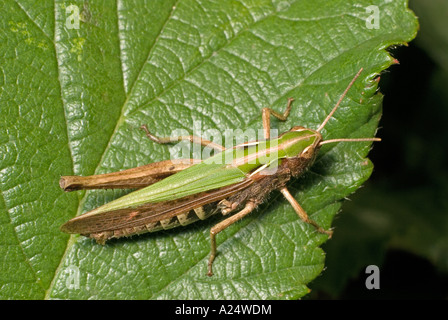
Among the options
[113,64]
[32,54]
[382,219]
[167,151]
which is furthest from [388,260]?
[32,54]

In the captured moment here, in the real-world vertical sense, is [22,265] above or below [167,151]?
below

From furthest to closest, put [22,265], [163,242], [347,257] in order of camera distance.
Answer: [347,257]
[163,242]
[22,265]

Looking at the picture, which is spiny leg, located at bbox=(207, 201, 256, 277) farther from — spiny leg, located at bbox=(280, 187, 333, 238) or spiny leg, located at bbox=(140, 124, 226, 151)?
spiny leg, located at bbox=(140, 124, 226, 151)

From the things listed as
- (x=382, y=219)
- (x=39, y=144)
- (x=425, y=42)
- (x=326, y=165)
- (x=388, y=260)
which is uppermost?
(x=425, y=42)

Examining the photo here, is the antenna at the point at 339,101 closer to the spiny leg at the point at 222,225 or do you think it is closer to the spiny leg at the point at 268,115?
the spiny leg at the point at 268,115

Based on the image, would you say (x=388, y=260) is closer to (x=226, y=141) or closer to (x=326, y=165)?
(x=326, y=165)

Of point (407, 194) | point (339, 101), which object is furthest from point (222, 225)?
point (407, 194)
